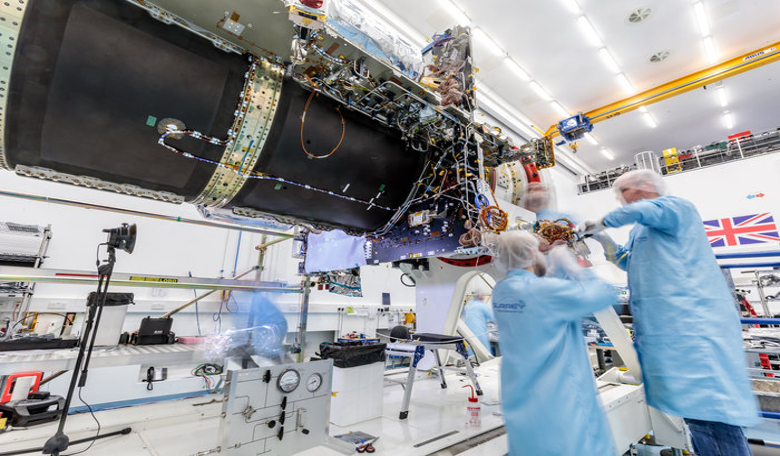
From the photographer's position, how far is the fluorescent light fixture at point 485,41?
17.4ft

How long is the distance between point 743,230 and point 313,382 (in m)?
8.24

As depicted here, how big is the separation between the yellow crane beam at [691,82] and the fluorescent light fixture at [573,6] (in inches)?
117

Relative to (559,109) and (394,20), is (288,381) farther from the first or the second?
(559,109)

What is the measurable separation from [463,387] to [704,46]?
7428mm

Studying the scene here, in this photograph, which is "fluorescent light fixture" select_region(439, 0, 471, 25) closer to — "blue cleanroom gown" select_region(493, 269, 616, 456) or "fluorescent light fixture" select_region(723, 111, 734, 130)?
"blue cleanroom gown" select_region(493, 269, 616, 456)

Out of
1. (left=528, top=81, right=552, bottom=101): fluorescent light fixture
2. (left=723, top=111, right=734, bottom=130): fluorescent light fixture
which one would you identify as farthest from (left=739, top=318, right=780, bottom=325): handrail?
(left=723, top=111, right=734, bottom=130): fluorescent light fixture

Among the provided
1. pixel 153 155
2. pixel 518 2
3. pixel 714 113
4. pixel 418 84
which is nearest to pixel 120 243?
pixel 153 155

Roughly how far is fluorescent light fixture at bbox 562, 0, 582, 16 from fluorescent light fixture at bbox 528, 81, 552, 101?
149cm

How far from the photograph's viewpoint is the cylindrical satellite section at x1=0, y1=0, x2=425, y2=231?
1.18 meters

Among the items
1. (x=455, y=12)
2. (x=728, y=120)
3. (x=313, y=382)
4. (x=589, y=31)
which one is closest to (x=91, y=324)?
(x=313, y=382)

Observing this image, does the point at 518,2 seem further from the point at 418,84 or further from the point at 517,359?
the point at 517,359

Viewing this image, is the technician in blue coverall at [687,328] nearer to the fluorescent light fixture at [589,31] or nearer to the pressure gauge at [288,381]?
the pressure gauge at [288,381]

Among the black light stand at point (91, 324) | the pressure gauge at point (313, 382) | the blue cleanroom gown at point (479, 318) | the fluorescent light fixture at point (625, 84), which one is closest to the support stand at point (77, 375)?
the black light stand at point (91, 324)

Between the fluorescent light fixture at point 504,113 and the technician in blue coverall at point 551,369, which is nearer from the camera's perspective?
the technician in blue coverall at point 551,369
